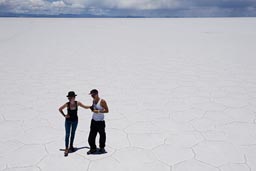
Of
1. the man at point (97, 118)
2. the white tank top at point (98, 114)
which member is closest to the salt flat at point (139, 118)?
the man at point (97, 118)

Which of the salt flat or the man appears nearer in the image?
the man

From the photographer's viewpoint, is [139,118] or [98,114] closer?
[98,114]

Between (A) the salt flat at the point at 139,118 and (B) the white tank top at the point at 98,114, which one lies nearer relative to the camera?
(B) the white tank top at the point at 98,114

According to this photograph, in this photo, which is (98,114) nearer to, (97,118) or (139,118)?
(97,118)

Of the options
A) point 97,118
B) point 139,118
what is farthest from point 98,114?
point 139,118

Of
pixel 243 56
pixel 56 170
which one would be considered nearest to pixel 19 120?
pixel 56 170

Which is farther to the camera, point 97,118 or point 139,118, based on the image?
point 139,118

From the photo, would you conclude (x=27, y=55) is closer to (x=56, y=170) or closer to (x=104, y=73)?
(x=104, y=73)

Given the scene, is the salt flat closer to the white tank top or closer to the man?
the man

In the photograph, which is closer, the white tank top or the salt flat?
the white tank top

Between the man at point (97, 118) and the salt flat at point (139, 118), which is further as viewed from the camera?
the salt flat at point (139, 118)

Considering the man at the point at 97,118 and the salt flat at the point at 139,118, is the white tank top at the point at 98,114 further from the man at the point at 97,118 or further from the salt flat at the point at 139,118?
the salt flat at the point at 139,118

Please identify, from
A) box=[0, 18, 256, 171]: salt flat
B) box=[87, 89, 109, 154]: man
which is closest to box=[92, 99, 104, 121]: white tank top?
box=[87, 89, 109, 154]: man

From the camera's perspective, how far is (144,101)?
5.68m
